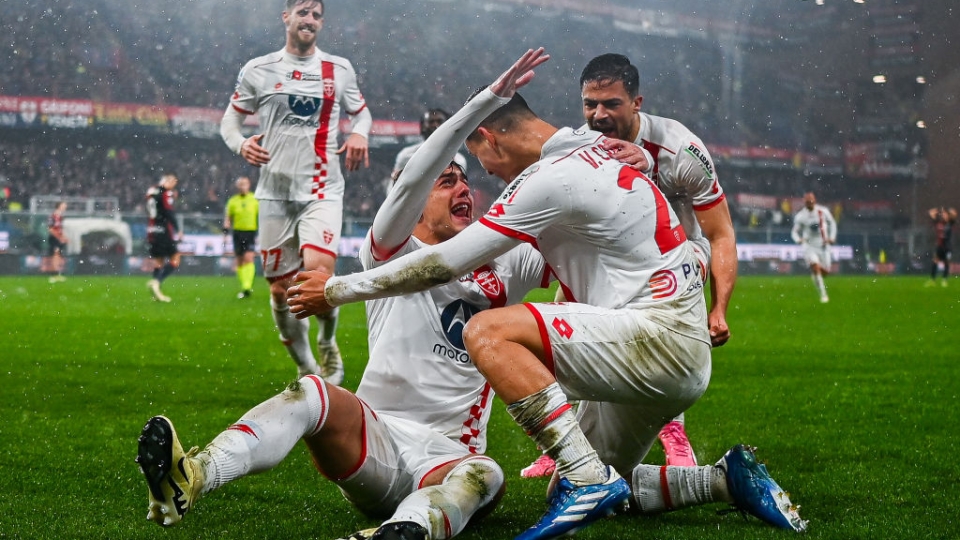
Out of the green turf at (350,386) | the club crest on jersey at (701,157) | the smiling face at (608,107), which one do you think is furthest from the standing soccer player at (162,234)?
the club crest on jersey at (701,157)

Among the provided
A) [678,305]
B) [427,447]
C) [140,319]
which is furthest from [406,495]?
[140,319]

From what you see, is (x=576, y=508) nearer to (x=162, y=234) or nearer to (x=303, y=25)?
(x=303, y=25)

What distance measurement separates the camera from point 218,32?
30.8 m

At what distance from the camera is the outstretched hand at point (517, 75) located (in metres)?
3.17

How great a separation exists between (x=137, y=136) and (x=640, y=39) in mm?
14506

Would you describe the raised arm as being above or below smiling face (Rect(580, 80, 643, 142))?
below

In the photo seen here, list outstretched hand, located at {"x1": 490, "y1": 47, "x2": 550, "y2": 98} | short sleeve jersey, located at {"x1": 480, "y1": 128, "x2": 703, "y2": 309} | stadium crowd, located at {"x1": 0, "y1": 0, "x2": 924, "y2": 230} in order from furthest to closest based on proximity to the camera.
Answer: stadium crowd, located at {"x1": 0, "y1": 0, "x2": 924, "y2": 230} → outstretched hand, located at {"x1": 490, "y1": 47, "x2": 550, "y2": 98} → short sleeve jersey, located at {"x1": 480, "y1": 128, "x2": 703, "y2": 309}

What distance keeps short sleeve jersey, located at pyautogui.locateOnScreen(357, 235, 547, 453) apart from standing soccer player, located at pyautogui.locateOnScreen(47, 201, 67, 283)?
20449 millimetres

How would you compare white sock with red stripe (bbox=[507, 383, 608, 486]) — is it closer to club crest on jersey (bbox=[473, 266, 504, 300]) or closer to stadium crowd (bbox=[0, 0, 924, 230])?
club crest on jersey (bbox=[473, 266, 504, 300])

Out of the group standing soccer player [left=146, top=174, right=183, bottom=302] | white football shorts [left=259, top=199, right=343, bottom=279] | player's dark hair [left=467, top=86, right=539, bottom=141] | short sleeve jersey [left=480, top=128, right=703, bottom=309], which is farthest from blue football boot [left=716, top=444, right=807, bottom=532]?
standing soccer player [left=146, top=174, right=183, bottom=302]

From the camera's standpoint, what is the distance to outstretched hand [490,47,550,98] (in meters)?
3.17

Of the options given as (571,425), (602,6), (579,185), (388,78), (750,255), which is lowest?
(750,255)

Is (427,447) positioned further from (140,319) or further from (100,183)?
(100,183)

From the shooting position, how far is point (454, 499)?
2898 mm
